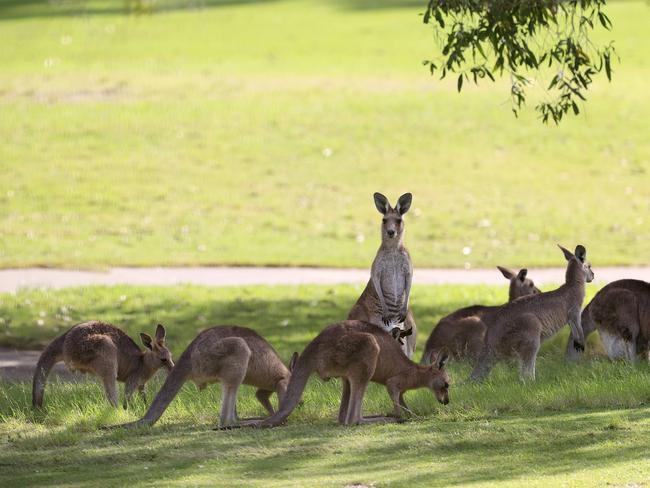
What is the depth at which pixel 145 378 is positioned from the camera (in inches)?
411

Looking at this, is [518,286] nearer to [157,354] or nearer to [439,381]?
[439,381]

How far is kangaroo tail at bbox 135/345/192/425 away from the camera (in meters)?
9.22

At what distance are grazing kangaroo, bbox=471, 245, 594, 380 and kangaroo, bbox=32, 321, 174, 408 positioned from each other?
8.26ft

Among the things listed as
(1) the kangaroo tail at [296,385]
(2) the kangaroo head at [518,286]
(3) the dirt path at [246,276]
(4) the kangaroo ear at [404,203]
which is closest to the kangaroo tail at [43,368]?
(1) the kangaroo tail at [296,385]

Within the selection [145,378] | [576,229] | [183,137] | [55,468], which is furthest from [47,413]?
[183,137]

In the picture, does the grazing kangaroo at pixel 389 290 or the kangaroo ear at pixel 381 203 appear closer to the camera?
the kangaroo ear at pixel 381 203

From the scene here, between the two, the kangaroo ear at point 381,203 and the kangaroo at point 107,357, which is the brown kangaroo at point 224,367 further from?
the kangaroo ear at point 381,203

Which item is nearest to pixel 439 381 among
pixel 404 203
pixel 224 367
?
pixel 224 367

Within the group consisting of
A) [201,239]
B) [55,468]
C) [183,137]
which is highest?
[183,137]

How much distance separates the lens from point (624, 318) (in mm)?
11227

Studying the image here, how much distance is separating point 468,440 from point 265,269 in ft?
39.1

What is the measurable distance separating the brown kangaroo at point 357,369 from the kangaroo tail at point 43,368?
1888mm

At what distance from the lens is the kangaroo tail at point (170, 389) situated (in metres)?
9.22

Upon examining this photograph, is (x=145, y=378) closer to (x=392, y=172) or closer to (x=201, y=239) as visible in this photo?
(x=201, y=239)
